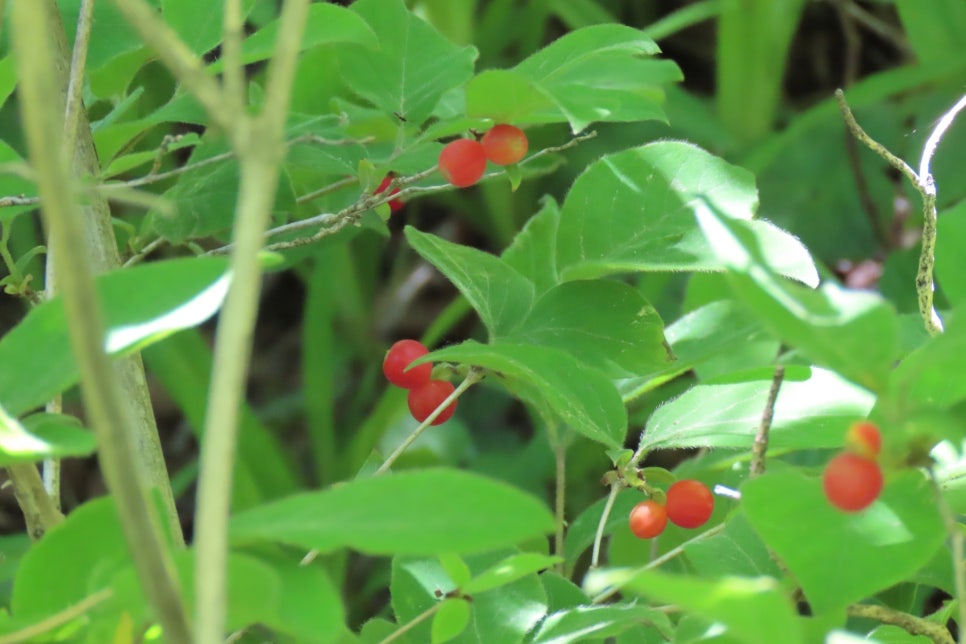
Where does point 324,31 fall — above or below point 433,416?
above

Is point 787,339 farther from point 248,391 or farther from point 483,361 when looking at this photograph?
point 248,391

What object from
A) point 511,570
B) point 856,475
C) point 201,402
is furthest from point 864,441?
point 201,402

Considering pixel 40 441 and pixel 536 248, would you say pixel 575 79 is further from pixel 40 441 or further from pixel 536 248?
pixel 40 441

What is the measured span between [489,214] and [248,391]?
0.44 meters

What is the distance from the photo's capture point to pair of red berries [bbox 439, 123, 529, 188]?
1.54 feet

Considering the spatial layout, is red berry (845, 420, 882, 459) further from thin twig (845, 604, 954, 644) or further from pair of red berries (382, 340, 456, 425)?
pair of red berries (382, 340, 456, 425)

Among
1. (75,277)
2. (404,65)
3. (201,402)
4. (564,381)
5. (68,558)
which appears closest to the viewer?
(75,277)

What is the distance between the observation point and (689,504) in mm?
429

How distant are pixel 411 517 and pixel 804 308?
0.32 feet

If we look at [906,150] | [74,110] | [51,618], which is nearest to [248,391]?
[906,150]

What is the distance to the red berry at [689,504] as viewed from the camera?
43cm

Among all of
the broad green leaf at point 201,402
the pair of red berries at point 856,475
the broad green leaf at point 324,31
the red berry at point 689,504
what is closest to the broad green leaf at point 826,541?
the pair of red berries at point 856,475

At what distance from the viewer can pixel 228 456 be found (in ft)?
0.68

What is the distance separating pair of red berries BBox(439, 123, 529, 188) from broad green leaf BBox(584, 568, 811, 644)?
0.26 meters
